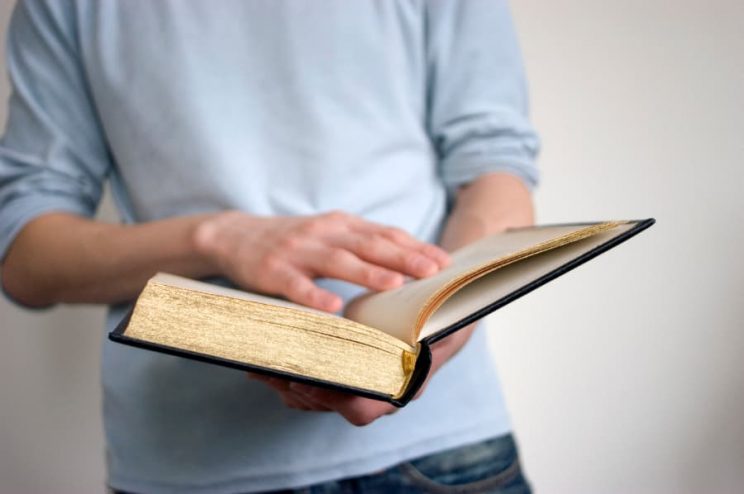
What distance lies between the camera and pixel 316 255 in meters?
0.48

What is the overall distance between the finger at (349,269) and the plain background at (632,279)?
0.70m

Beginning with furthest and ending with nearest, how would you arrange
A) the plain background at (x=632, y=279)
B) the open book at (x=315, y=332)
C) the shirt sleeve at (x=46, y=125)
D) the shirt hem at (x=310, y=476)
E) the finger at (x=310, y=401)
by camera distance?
1. the plain background at (x=632, y=279)
2. the shirt sleeve at (x=46, y=125)
3. the shirt hem at (x=310, y=476)
4. the finger at (x=310, y=401)
5. the open book at (x=315, y=332)

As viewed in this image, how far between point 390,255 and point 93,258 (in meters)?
0.30

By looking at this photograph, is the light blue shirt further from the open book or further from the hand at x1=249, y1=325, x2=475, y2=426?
the open book

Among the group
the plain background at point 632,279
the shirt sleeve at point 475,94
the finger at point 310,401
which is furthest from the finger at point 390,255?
the plain background at point 632,279

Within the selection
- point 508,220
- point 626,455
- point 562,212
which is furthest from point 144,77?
point 626,455

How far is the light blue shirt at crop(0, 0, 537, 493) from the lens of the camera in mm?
559

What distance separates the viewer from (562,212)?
1100mm

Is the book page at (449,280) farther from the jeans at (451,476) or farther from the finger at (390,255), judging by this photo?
the jeans at (451,476)

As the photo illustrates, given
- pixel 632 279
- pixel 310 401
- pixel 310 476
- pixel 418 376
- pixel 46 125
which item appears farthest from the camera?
pixel 632 279

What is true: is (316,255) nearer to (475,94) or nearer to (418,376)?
(418,376)

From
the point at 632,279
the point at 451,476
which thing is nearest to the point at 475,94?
the point at 451,476

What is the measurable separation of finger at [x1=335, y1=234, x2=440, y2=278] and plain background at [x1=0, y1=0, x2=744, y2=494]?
0.69 meters

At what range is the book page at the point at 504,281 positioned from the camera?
32 centimetres
